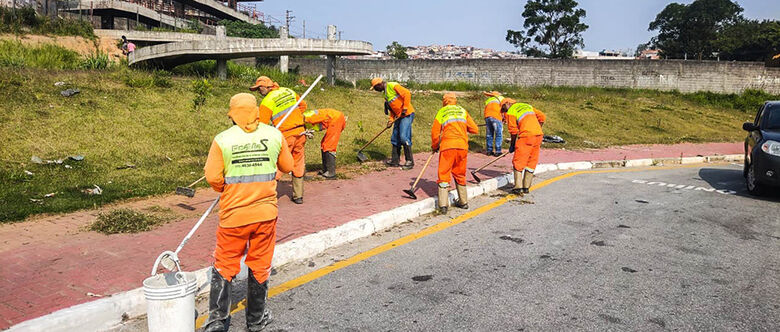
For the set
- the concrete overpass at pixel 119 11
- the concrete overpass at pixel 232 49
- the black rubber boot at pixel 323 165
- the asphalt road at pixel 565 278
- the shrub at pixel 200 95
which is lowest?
the asphalt road at pixel 565 278

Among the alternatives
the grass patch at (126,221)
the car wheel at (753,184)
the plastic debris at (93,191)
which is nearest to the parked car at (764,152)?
the car wheel at (753,184)

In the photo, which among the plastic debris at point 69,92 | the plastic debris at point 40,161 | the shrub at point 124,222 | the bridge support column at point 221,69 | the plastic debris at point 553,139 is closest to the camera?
the shrub at point 124,222

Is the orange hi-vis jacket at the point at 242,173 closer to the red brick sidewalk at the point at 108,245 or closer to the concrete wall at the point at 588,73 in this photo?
the red brick sidewalk at the point at 108,245

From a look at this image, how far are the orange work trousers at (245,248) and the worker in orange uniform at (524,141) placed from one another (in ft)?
→ 19.1

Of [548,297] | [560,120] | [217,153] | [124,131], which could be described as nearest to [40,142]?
[124,131]

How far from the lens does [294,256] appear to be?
559 cm

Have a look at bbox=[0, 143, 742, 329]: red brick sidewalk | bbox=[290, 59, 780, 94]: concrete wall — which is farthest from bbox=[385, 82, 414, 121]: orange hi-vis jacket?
bbox=[290, 59, 780, 94]: concrete wall

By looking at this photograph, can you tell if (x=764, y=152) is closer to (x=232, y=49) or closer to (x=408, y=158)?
(x=408, y=158)

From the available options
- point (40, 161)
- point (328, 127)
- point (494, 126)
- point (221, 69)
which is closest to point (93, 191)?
point (40, 161)

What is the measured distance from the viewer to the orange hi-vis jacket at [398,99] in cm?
1118

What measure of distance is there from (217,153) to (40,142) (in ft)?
23.1

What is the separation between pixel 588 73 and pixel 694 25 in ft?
166

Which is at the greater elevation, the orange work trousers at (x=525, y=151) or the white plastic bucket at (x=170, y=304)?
the orange work trousers at (x=525, y=151)

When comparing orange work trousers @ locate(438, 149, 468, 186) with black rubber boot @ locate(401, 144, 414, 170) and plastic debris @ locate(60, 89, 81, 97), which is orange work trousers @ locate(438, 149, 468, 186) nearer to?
black rubber boot @ locate(401, 144, 414, 170)
